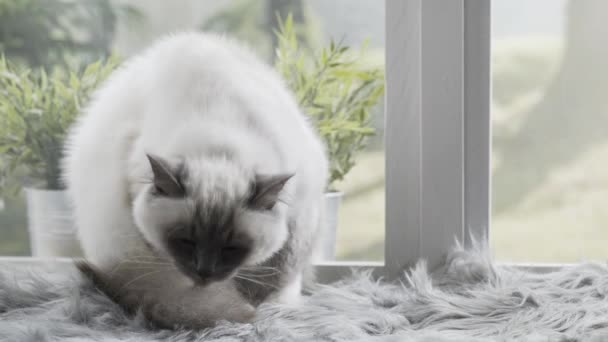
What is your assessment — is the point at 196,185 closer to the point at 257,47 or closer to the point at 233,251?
the point at 233,251

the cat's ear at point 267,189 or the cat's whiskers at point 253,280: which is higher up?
the cat's ear at point 267,189

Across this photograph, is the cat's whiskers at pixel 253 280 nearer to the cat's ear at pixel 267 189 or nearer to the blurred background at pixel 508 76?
the cat's ear at pixel 267 189

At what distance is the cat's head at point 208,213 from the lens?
1.07 m

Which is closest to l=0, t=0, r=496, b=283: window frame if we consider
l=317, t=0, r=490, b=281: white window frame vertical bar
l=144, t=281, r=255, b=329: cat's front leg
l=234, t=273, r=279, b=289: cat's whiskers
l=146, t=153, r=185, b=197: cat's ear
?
l=317, t=0, r=490, b=281: white window frame vertical bar

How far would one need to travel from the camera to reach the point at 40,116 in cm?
171

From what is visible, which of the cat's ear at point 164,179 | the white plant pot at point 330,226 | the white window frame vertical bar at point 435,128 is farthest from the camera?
the white plant pot at point 330,226

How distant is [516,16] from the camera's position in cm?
157

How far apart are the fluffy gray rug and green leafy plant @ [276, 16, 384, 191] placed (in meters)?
0.41

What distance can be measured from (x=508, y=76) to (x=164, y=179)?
3.18ft

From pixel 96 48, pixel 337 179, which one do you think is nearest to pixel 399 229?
pixel 337 179

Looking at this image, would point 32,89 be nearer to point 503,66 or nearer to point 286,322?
point 286,322

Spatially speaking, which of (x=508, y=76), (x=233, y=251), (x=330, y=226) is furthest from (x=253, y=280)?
(x=508, y=76)

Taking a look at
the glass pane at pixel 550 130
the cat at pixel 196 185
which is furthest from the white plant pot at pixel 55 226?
the glass pane at pixel 550 130

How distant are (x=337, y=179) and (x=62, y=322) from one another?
2.72 ft
